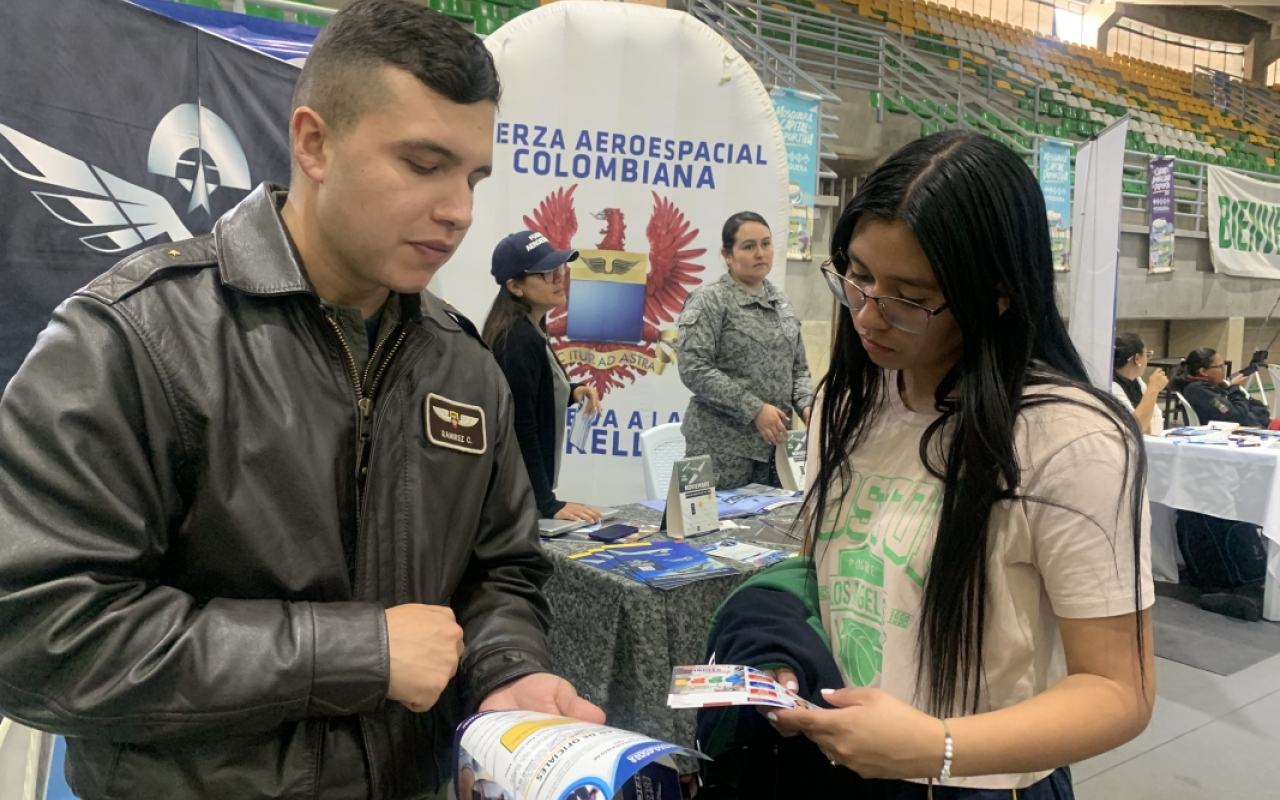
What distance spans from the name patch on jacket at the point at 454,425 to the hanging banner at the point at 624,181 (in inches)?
114

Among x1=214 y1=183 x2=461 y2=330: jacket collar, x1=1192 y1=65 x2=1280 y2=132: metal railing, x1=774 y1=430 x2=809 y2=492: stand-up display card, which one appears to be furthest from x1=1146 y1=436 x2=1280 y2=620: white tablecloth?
x1=1192 y1=65 x2=1280 y2=132: metal railing

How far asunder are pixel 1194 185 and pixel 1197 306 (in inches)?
94.8

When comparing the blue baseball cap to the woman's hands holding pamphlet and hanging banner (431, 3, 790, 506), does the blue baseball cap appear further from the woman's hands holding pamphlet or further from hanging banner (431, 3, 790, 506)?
the woman's hands holding pamphlet

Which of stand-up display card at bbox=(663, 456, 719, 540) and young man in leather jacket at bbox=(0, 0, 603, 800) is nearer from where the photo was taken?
young man in leather jacket at bbox=(0, 0, 603, 800)

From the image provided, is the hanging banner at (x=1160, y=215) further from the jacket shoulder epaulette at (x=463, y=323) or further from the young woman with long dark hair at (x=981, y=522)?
the jacket shoulder epaulette at (x=463, y=323)

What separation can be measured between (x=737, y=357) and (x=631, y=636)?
4.74 feet

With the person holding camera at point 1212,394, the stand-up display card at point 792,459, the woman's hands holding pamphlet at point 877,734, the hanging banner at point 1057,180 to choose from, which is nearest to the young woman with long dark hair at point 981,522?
the woman's hands holding pamphlet at point 877,734

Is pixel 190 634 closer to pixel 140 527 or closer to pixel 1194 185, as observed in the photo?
pixel 140 527

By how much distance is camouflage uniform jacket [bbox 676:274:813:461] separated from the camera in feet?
10.4

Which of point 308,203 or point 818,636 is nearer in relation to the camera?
point 308,203

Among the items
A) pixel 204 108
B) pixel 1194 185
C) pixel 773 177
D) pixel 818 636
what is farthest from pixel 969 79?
pixel 818 636

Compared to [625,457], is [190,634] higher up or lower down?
higher up

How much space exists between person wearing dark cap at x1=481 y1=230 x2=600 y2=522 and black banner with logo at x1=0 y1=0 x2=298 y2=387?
100 centimetres

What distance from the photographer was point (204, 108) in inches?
105
